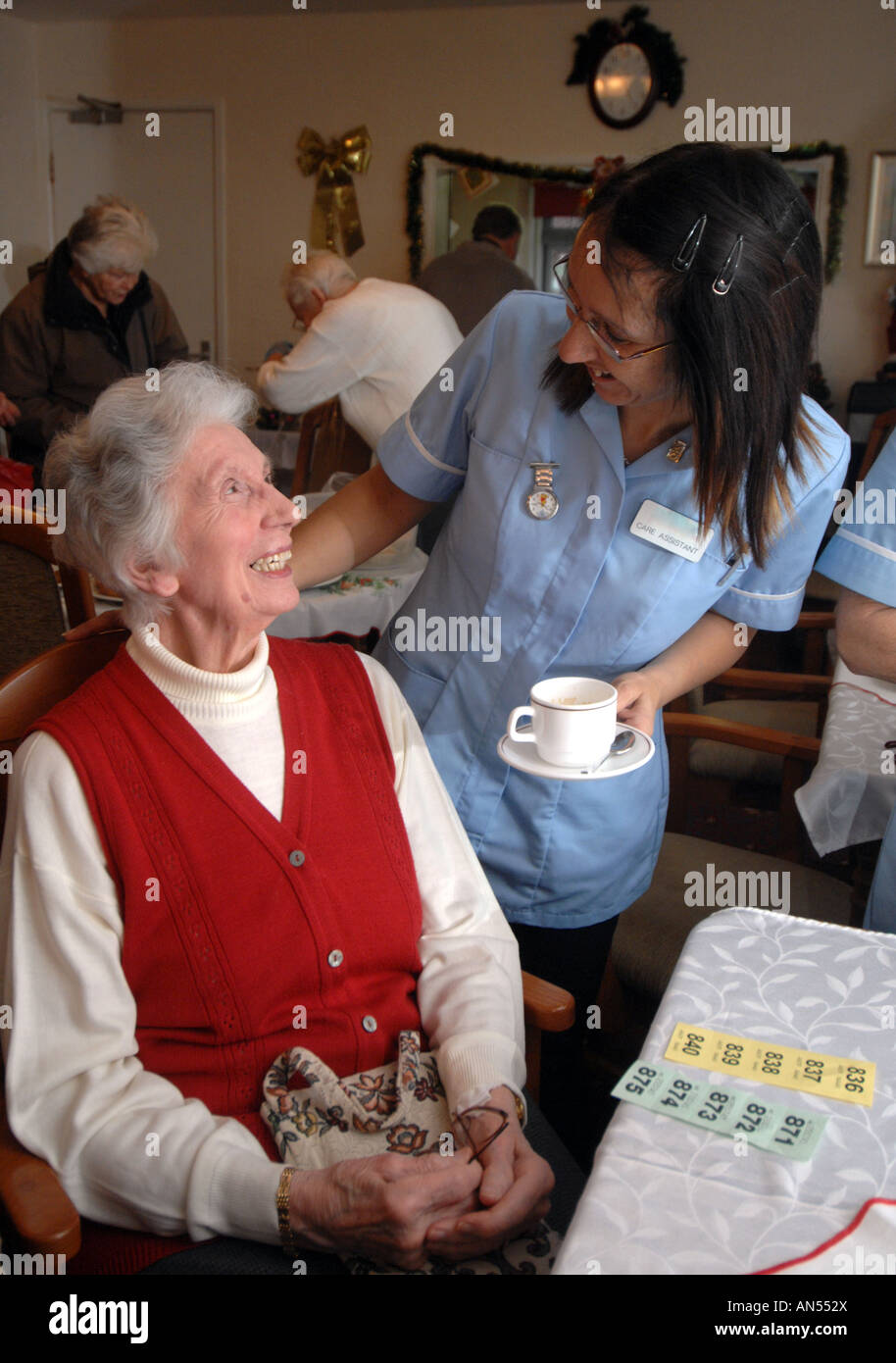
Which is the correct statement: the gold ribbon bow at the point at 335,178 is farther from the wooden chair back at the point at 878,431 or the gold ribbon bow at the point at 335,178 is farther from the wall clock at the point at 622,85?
the wooden chair back at the point at 878,431

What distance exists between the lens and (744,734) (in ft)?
7.73

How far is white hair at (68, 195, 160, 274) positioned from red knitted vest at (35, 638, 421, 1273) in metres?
3.30

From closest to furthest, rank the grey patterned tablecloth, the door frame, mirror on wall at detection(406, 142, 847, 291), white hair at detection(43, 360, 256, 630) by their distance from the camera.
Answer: the grey patterned tablecloth, white hair at detection(43, 360, 256, 630), mirror on wall at detection(406, 142, 847, 291), the door frame

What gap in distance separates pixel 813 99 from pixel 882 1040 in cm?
666

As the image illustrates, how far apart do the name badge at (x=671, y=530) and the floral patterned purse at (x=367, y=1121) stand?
0.73 meters

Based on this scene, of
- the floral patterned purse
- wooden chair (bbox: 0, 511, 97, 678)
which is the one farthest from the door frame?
the floral patterned purse

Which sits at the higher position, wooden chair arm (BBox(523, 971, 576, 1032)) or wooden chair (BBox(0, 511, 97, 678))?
wooden chair (BBox(0, 511, 97, 678))

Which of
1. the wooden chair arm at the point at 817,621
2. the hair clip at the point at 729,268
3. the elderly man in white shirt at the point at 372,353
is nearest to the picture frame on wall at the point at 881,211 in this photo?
the elderly man in white shirt at the point at 372,353

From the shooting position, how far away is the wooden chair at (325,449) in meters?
3.60

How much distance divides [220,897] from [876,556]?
91cm

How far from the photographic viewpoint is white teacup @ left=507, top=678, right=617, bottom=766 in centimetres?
131

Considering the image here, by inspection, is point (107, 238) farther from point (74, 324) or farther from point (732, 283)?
point (732, 283)

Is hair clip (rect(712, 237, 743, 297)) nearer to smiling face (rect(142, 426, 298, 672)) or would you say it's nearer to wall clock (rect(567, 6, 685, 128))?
smiling face (rect(142, 426, 298, 672))

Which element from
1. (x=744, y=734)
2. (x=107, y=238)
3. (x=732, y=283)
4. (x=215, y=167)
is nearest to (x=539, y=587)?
(x=732, y=283)
